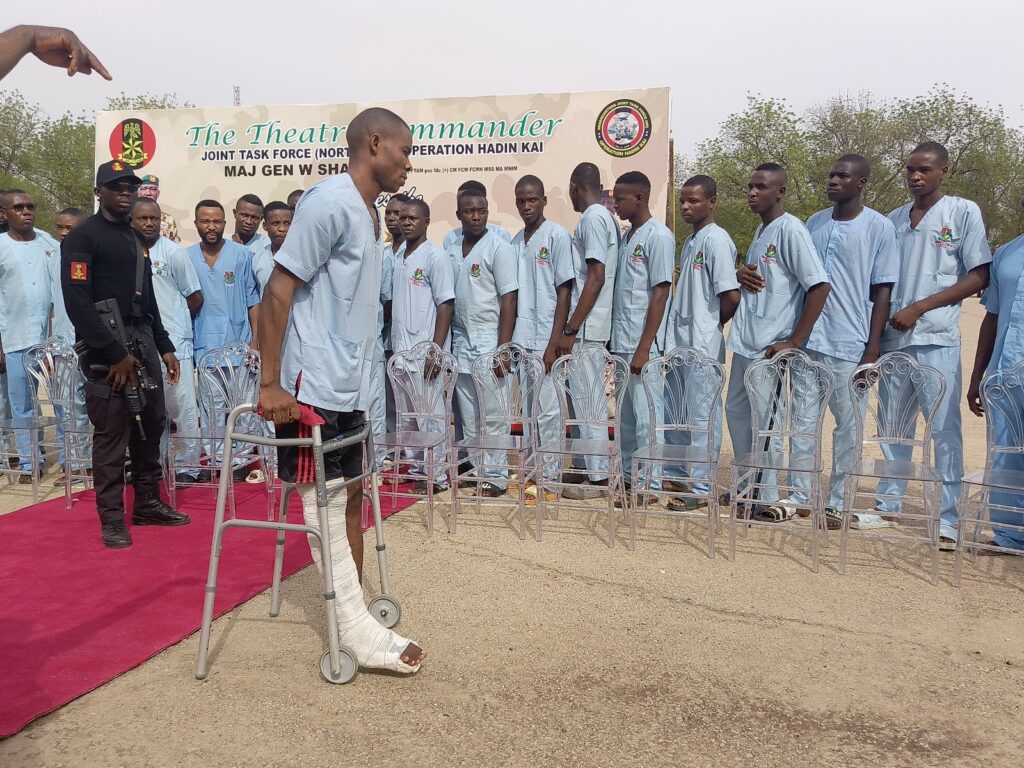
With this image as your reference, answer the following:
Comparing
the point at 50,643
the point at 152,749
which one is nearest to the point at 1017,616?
the point at 152,749

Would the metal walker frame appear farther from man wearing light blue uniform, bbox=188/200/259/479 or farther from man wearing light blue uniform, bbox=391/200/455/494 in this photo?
man wearing light blue uniform, bbox=188/200/259/479

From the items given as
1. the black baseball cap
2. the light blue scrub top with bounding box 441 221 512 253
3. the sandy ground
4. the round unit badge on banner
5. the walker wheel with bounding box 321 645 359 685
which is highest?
the round unit badge on banner

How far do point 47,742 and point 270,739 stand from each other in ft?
2.27

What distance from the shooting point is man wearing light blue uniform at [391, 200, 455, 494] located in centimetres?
561

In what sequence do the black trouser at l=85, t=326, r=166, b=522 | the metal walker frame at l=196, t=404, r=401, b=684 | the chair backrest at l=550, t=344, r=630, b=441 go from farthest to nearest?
the chair backrest at l=550, t=344, r=630, b=441 < the black trouser at l=85, t=326, r=166, b=522 < the metal walker frame at l=196, t=404, r=401, b=684

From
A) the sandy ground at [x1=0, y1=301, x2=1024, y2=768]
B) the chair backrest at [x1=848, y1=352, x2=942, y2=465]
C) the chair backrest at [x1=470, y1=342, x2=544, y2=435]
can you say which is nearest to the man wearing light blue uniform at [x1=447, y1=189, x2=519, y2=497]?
the chair backrest at [x1=470, y1=342, x2=544, y2=435]

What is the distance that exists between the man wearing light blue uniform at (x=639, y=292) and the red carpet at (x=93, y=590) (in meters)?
1.74

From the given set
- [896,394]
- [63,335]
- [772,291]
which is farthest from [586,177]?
[63,335]

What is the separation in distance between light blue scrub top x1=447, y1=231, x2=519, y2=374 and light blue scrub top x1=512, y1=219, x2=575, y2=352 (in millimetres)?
181

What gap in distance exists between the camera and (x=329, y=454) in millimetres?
2832

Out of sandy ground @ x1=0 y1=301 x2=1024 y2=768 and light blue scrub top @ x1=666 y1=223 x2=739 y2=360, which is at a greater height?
light blue scrub top @ x1=666 y1=223 x2=739 y2=360

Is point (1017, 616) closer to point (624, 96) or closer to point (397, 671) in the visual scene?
point (397, 671)

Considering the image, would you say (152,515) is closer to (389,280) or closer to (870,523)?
(389,280)

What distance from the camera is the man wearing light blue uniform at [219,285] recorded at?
611cm
